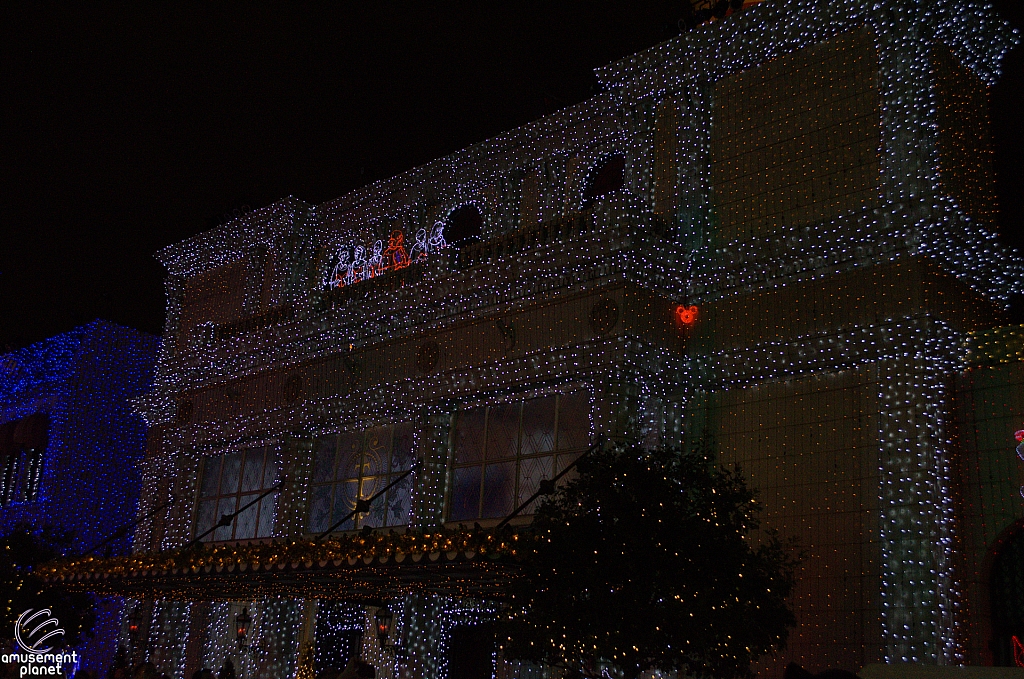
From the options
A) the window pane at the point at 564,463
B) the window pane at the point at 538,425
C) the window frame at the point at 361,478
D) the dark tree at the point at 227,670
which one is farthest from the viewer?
the window frame at the point at 361,478

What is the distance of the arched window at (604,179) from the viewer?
22125 mm

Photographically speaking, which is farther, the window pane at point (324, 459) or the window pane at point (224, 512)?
the window pane at point (224, 512)

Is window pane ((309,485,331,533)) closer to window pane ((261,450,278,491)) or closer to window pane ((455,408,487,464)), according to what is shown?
window pane ((261,450,278,491))

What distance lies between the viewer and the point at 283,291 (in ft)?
90.1

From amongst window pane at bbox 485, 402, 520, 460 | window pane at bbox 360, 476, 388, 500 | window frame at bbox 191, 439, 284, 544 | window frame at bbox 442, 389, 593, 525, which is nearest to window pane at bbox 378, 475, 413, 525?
window pane at bbox 360, 476, 388, 500

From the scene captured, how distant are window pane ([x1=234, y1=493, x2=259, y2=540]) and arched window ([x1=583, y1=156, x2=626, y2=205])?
11.6 metres

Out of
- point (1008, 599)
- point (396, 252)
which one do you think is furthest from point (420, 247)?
point (1008, 599)

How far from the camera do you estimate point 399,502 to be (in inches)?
882

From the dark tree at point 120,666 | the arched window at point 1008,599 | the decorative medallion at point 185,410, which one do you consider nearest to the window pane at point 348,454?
the decorative medallion at point 185,410

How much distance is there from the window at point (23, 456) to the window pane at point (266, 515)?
11895 mm

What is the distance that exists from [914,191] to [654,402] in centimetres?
599

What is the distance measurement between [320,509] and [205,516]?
15.0 ft

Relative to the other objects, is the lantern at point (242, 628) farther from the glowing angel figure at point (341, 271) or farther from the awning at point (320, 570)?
the glowing angel figure at point (341, 271)

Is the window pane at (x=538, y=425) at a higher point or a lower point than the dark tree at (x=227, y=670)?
higher
